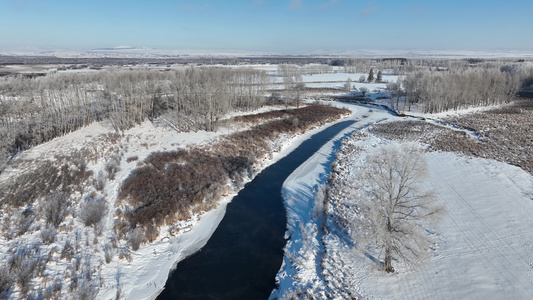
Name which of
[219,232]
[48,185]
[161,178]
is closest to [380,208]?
[219,232]

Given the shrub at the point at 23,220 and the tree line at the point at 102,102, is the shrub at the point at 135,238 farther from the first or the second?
the tree line at the point at 102,102

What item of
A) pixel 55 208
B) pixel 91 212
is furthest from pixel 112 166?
pixel 91 212

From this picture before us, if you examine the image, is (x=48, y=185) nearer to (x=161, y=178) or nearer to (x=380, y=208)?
(x=161, y=178)

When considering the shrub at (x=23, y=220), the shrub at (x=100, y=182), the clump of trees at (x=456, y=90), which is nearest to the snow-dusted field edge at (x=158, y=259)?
the shrub at (x=23, y=220)

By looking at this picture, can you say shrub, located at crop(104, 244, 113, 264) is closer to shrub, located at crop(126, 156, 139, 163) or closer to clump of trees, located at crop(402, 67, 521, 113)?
shrub, located at crop(126, 156, 139, 163)

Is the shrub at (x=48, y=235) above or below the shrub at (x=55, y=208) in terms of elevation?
below

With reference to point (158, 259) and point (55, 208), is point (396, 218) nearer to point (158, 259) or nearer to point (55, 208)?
point (158, 259)
